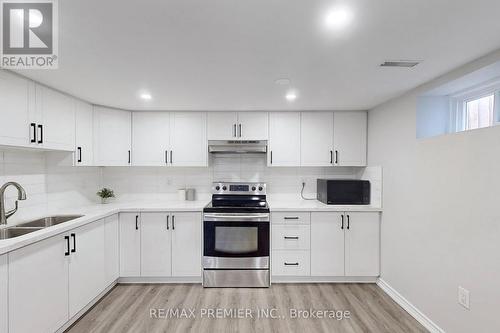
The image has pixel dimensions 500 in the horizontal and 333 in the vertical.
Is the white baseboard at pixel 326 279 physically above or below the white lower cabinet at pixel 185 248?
below

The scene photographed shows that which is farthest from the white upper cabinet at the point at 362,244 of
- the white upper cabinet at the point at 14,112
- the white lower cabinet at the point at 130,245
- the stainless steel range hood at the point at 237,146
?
the white upper cabinet at the point at 14,112

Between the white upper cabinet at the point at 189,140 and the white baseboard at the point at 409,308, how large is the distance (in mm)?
2704

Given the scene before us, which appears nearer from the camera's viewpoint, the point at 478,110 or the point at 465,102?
the point at 478,110

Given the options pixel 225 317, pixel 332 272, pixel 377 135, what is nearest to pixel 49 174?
pixel 225 317

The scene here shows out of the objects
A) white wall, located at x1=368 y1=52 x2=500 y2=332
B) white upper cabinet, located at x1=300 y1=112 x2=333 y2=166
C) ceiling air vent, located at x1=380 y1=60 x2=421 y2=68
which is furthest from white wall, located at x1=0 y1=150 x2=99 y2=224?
white wall, located at x1=368 y1=52 x2=500 y2=332

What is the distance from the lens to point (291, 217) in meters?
2.96

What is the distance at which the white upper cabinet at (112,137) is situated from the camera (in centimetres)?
305

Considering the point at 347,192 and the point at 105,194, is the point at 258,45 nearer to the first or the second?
the point at 347,192

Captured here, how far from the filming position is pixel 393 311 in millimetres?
2395

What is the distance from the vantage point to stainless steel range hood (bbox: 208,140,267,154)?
3.23 metres

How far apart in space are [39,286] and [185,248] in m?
1.40

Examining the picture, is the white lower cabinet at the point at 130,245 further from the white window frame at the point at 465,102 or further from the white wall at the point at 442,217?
the white window frame at the point at 465,102

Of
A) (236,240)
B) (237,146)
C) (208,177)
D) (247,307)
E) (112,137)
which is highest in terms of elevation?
(112,137)

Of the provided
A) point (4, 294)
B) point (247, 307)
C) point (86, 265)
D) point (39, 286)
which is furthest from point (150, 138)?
point (247, 307)
